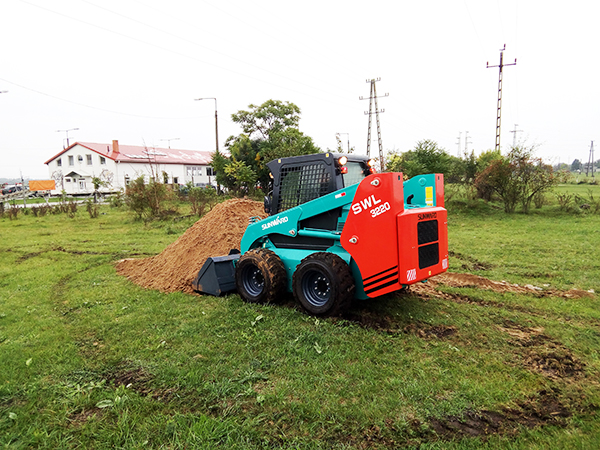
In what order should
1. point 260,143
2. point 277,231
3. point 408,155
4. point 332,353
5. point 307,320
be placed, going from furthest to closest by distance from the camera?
point 260,143
point 408,155
point 277,231
point 307,320
point 332,353

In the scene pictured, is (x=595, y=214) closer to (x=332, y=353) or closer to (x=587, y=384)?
(x=587, y=384)

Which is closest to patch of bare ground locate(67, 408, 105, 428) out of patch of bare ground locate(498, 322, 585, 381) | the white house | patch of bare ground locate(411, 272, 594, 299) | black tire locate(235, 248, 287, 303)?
black tire locate(235, 248, 287, 303)

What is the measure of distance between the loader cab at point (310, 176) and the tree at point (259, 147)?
12.0 m

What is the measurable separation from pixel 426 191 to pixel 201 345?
3770mm

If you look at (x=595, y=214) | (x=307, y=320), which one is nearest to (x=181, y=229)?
(x=307, y=320)

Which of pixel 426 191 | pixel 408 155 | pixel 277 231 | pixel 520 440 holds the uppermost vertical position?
pixel 408 155

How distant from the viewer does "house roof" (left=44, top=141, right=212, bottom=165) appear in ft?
152

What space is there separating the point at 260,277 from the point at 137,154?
159ft

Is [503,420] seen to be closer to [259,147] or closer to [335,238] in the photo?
[335,238]

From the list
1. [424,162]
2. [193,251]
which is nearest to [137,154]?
[424,162]

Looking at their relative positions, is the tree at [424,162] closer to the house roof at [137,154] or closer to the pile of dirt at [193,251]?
the pile of dirt at [193,251]

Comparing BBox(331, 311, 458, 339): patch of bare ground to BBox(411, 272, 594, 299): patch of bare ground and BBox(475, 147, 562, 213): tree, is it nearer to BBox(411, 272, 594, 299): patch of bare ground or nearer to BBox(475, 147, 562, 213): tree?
BBox(411, 272, 594, 299): patch of bare ground

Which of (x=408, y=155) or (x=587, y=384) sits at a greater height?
(x=408, y=155)

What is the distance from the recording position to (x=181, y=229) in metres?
16.3
